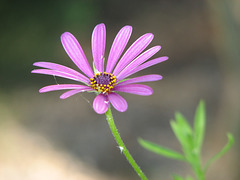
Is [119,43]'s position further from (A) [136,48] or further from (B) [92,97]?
(B) [92,97]

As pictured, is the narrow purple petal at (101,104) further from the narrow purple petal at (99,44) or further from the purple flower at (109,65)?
the narrow purple petal at (99,44)

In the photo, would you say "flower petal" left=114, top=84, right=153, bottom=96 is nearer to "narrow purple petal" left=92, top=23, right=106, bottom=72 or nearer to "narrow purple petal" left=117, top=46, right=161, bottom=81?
"narrow purple petal" left=117, top=46, right=161, bottom=81

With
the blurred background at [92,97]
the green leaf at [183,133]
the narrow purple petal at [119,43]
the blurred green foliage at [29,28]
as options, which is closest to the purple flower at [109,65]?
the narrow purple petal at [119,43]

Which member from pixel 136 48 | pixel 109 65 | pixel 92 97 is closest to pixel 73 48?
pixel 109 65

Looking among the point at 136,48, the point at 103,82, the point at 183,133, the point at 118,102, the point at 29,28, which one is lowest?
the point at 183,133

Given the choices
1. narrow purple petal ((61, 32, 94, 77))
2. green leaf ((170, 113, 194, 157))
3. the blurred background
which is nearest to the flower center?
narrow purple petal ((61, 32, 94, 77))

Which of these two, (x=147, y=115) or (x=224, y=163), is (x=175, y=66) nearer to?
(x=147, y=115)
